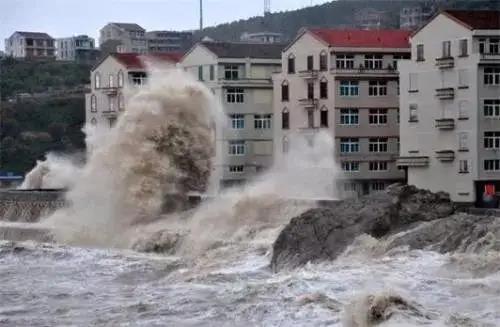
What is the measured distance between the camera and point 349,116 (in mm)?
47094

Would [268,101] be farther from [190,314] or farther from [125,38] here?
[125,38]

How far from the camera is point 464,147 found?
40.0 metres

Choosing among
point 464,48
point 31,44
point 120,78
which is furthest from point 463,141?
point 31,44

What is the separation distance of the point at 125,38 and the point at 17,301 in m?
103

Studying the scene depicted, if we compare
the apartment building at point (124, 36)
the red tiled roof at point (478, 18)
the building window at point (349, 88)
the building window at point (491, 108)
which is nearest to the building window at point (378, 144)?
the building window at point (349, 88)

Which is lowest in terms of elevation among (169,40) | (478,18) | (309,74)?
(309,74)

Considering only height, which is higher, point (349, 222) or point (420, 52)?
point (420, 52)

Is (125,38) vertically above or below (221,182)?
above

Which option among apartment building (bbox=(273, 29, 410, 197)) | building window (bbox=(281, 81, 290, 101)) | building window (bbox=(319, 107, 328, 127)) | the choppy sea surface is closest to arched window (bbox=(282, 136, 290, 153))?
apartment building (bbox=(273, 29, 410, 197))

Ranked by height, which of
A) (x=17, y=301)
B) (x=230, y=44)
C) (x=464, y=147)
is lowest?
(x=17, y=301)

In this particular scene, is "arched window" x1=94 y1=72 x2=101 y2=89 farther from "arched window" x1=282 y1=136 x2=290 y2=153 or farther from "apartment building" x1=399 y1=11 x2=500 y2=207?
"apartment building" x1=399 y1=11 x2=500 y2=207

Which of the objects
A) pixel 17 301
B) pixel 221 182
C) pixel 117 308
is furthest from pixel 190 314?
pixel 221 182

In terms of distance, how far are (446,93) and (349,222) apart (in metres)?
16.6

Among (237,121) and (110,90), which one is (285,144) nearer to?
(237,121)
